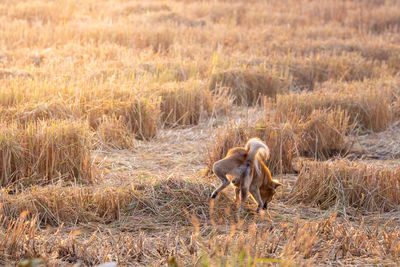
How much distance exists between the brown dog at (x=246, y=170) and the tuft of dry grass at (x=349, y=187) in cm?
54

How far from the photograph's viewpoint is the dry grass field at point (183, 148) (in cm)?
316

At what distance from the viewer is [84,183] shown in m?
4.53

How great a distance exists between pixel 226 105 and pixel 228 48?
13.1ft

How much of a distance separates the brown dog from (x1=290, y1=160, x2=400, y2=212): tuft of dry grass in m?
0.54

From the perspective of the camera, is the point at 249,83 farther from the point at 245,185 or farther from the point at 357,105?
the point at 245,185

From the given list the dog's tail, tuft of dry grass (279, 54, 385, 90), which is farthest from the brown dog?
tuft of dry grass (279, 54, 385, 90)

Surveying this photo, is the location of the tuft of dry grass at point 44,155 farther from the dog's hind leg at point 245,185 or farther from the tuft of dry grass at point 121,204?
the dog's hind leg at point 245,185

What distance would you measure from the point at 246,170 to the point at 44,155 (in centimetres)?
179

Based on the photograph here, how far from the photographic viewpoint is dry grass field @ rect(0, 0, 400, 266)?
3.16 metres

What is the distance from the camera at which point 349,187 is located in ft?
14.1

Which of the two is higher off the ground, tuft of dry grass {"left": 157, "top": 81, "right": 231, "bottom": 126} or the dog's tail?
the dog's tail

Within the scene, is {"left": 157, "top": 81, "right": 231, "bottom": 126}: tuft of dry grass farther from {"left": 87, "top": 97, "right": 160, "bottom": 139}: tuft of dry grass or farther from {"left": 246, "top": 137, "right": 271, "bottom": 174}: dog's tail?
{"left": 246, "top": 137, "right": 271, "bottom": 174}: dog's tail

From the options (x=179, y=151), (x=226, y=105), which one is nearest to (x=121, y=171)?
(x=179, y=151)

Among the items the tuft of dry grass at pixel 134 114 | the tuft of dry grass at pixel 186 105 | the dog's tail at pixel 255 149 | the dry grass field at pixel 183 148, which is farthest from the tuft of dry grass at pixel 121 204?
the tuft of dry grass at pixel 186 105
